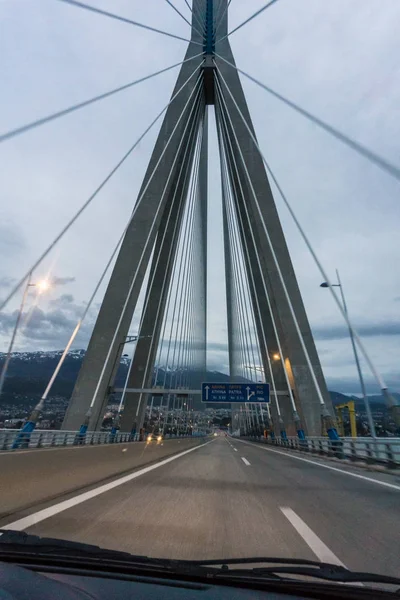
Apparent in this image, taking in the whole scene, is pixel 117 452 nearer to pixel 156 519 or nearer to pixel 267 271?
pixel 156 519

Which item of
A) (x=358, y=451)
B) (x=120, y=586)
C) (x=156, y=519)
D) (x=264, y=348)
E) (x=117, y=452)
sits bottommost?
(x=120, y=586)

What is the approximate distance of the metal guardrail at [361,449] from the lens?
11904 millimetres

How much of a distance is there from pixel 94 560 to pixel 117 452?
27.2 feet

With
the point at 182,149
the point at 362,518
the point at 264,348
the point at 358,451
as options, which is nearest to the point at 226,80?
the point at 182,149

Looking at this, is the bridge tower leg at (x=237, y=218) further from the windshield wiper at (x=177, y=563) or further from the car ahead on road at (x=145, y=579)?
the car ahead on road at (x=145, y=579)

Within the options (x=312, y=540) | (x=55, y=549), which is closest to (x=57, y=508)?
(x=55, y=549)

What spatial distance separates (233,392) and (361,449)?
17.7 meters

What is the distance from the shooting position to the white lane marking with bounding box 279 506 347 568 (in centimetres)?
340

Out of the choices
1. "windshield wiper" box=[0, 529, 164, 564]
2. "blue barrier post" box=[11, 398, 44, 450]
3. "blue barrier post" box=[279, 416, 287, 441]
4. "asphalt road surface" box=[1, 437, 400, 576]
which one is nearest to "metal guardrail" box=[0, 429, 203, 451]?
"blue barrier post" box=[11, 398, 44, 450]

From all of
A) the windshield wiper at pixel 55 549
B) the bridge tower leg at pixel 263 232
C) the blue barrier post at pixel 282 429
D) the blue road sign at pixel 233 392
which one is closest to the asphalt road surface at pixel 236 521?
the windshield wiper at pixel 55 549

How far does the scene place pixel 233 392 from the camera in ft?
103

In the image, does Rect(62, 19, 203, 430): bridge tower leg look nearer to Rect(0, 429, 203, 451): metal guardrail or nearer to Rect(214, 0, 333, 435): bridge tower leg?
Rect(0, 429, 203, 451): metal guardrail

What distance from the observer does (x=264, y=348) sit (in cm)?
2911

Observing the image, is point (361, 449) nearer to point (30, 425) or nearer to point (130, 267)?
point (30, 425)
